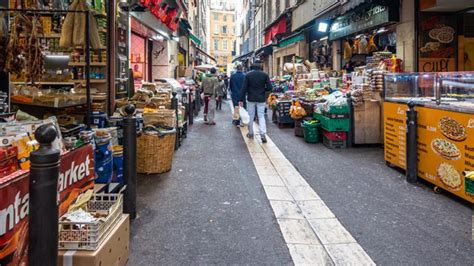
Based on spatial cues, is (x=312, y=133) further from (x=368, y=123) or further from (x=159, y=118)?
(x=159, y=118)

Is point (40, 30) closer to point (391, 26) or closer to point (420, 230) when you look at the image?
point (420, 230)

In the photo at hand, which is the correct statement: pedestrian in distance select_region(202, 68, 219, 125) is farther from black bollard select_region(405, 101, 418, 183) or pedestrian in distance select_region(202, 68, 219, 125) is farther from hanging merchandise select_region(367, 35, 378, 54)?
black bollard select_region(405, 101, 418, 183)

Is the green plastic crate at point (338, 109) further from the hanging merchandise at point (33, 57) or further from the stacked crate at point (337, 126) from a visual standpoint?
the hanging merchandise at point (33, 57)

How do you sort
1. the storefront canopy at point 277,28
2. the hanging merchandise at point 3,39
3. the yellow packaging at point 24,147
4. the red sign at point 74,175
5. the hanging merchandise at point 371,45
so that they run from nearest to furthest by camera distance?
the yellow packaging at point 24,147
the red sign at point 74,175
the hanging merchandise at point 3,39
the hanging merchandise at point 371,45
the storefront canopy at point 277,28

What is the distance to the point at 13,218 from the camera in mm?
2416

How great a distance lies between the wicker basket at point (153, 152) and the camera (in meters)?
6.38

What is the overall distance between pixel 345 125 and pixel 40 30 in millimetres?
6132

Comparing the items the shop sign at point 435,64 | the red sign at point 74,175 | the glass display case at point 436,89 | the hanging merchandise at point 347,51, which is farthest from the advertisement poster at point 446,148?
the hanging merchandise at point 347,51

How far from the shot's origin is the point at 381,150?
8.64 m

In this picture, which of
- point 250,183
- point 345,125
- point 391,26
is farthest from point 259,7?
point 250,183

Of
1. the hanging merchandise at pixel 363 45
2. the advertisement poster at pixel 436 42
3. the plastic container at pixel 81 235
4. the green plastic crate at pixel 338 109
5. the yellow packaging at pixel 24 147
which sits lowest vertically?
the plastic container at pixel 81 235

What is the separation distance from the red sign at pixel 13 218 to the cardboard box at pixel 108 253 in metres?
0.29

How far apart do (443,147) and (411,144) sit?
59 centimetres

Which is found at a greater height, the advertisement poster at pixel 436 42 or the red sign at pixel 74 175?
the advertisement poster at pixel 436 42
